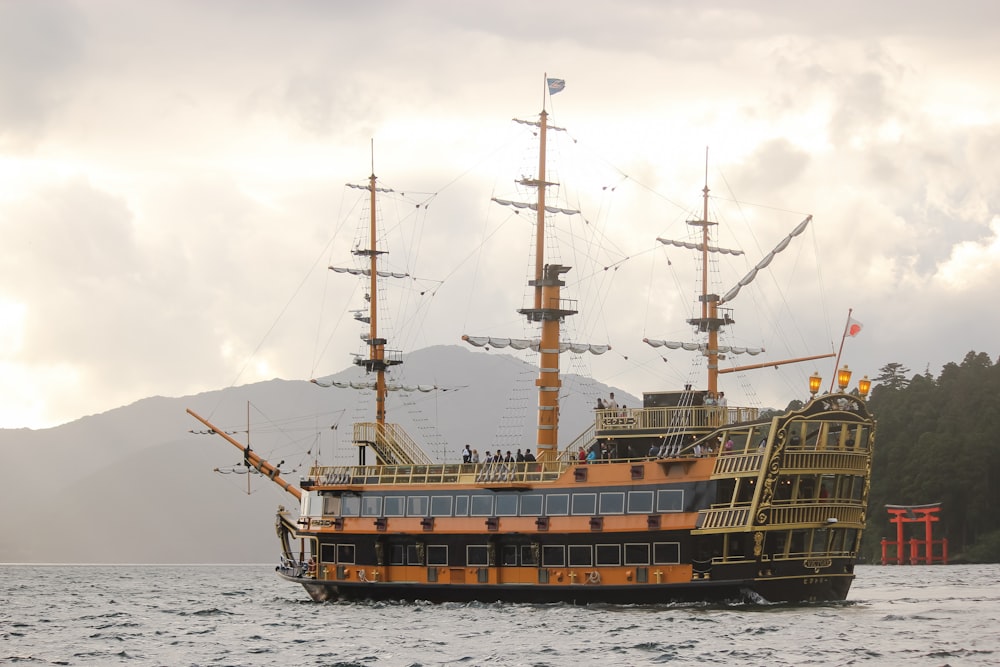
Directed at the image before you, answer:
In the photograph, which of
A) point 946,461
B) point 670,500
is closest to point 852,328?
point 670,500

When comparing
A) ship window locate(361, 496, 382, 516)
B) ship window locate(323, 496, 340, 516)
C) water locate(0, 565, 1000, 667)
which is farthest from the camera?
ship window locate(323, 496, 340, 516)

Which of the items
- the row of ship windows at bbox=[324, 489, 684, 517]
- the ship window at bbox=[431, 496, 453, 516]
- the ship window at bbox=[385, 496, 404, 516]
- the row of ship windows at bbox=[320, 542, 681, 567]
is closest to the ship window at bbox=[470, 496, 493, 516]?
the row of ship windows at bbox=[324, 489, 684, 517]

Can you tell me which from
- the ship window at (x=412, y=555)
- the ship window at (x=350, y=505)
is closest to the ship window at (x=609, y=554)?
the ship window at (x=412, y=555)

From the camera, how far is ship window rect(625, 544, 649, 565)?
159ft

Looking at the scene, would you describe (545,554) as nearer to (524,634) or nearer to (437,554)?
(437,554)

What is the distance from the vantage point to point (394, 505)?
5506cm

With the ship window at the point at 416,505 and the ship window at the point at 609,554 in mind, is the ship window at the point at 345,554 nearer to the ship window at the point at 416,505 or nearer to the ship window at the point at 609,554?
the ship window at the point at 416,505

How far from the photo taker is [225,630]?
4831 cm

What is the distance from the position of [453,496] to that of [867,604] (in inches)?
586

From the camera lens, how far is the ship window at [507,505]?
51.8 m

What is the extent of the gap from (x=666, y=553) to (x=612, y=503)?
2529mm

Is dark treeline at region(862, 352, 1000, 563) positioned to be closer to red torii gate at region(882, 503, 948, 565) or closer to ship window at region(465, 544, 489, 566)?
red torii gate at region(882, 503, 948, 565)

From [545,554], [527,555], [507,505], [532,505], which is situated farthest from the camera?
[507,505]

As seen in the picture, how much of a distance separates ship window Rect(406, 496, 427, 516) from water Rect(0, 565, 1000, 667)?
11.1 feet
